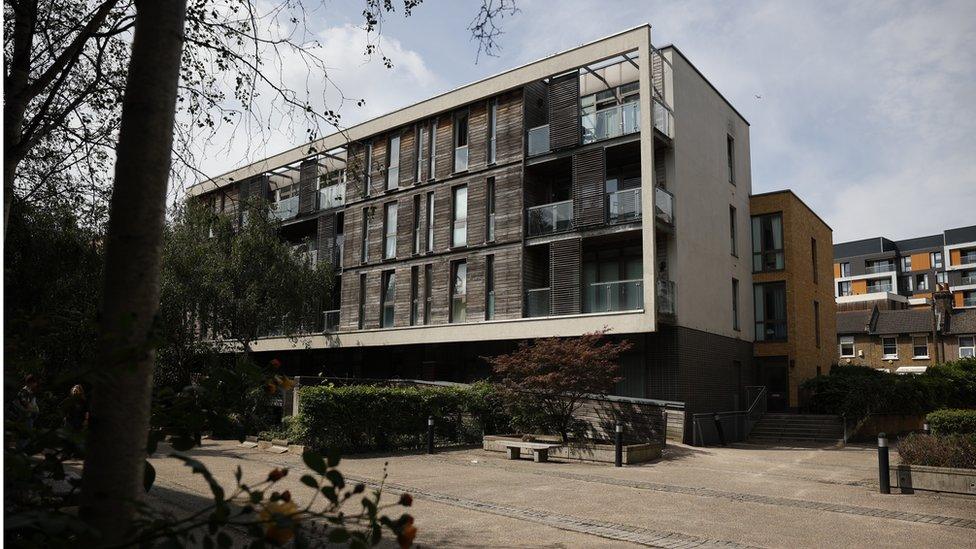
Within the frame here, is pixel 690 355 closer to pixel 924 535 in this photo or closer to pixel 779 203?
pixel 779 203

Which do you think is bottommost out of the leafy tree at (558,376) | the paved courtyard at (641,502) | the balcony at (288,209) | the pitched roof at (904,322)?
the paved courtyard at (641,502)

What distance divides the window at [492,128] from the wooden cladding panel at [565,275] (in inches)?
179

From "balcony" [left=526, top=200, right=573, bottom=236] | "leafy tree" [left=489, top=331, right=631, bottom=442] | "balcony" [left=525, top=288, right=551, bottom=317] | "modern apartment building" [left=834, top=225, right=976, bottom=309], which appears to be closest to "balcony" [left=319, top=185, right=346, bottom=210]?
"balcony" [left=526, top=200, right=573, bottom=236]

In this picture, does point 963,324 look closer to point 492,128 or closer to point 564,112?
point 564,112

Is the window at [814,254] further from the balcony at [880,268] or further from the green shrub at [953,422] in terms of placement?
the balcony at [880,268]

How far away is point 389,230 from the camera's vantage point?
29.8 metres

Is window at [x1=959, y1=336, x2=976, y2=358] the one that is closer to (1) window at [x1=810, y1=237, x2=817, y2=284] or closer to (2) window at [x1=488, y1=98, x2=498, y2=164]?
(1) window at [x1=810, y1=237, x2=817, y2=284]

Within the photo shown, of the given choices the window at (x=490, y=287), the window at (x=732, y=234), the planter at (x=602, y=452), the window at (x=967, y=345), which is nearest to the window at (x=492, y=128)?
the window at (x=490, y=287)

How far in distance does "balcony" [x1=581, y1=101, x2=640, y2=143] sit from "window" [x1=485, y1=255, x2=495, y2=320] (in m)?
5.25

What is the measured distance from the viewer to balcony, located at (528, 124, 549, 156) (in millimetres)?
24906

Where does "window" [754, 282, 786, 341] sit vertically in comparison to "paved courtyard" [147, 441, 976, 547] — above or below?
above

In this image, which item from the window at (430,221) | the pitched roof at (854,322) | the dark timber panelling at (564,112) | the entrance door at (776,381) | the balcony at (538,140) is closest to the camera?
the dark timber panelling at (564,112)

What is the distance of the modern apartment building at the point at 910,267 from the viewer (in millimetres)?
74125

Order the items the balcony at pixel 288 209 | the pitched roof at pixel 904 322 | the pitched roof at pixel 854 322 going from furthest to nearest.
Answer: the pitched roof at pixel 854 322 → the pitched roof at pixel 904 322 → the balcony at pixel 288 209
